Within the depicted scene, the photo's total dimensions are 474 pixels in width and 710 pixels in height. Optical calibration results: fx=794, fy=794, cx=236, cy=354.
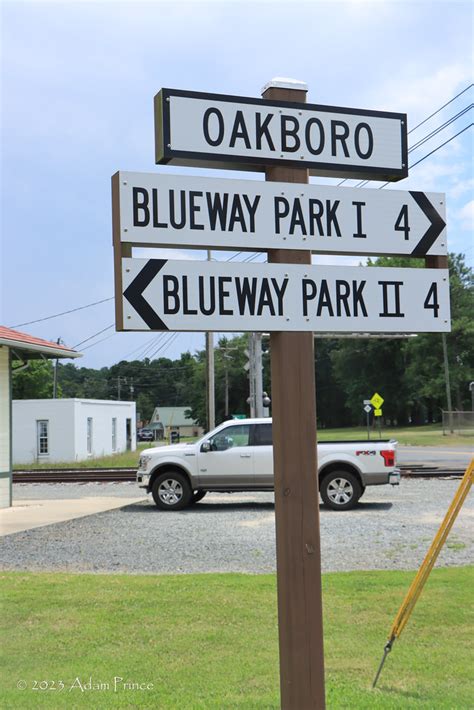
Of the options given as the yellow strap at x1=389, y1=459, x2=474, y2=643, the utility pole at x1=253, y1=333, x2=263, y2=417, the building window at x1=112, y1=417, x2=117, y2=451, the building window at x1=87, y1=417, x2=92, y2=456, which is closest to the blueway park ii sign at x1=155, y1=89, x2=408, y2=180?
the yellow strap at x1=389, y1=459, x2=474, y2=643

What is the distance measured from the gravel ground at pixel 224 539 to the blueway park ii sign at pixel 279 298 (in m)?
5.40

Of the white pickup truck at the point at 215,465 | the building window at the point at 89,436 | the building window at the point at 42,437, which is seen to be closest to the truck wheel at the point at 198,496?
the white pickup truck at the point at 215,465

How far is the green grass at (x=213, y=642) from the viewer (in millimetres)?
4734

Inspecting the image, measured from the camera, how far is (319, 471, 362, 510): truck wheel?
580 inches

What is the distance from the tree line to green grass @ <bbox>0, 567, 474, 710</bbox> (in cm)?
4128

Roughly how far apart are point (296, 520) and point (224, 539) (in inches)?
310

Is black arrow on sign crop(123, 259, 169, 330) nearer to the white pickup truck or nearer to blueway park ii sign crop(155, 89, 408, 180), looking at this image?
blueway park ii sign crop(155, 89, 408, 180)

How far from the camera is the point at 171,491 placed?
15359 mm

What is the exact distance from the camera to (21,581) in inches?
325

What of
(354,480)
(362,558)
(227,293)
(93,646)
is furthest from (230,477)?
(227,293)

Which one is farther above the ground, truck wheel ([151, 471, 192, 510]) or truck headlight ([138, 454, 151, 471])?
truck headlight ([138, 454, 151, 471])

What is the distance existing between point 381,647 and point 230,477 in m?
9.86

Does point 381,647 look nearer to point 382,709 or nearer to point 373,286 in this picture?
point 382,709

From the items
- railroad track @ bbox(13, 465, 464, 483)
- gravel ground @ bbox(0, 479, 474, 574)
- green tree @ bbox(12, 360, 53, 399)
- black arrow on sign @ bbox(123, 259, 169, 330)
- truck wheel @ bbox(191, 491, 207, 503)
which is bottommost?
gravel ground @ bbox(0, 479, 474, 574)
